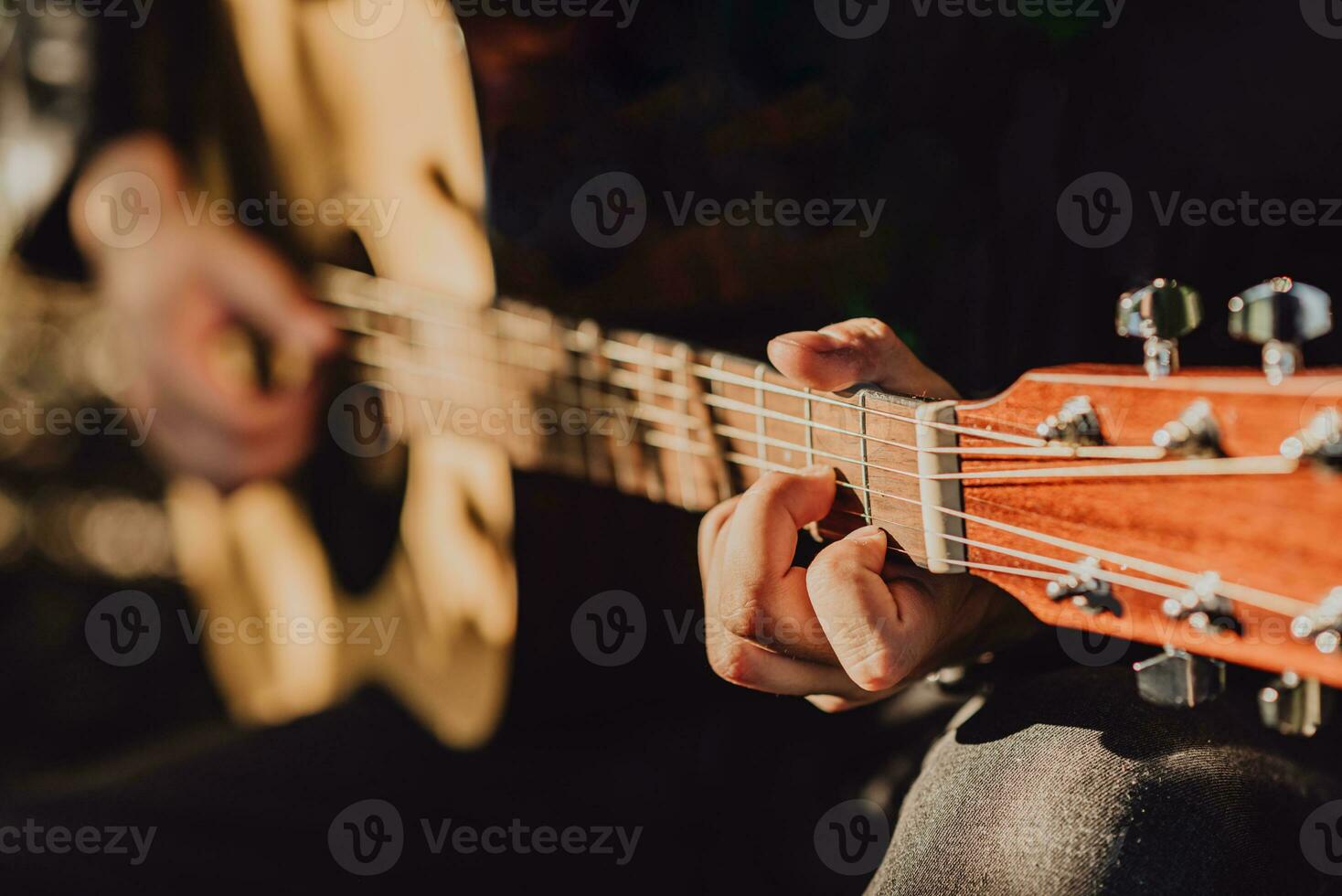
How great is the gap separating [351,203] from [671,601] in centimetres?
63

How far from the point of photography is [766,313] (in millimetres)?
910

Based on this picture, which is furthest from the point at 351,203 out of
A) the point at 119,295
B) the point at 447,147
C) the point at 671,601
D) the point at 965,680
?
the point at 965,680

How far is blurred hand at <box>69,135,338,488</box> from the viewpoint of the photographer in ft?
3.89

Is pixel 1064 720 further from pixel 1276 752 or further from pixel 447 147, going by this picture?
pixel 447 147
